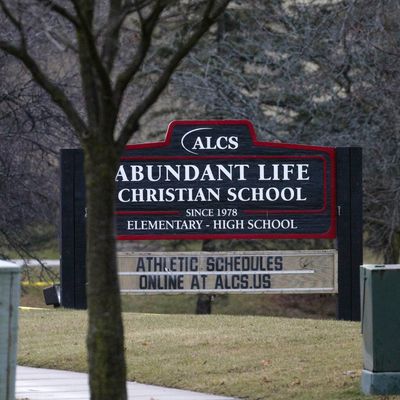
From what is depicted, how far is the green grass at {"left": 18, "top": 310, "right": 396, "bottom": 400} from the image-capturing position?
10609mm

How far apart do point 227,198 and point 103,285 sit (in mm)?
9634

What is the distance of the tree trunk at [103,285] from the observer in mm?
7969

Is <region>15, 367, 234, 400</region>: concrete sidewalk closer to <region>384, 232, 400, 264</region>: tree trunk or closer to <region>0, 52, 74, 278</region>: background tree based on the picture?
<region>0, 52, 74, 278</region>: background tree

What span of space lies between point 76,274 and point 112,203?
991cm

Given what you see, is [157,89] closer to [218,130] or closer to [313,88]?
[218,130]

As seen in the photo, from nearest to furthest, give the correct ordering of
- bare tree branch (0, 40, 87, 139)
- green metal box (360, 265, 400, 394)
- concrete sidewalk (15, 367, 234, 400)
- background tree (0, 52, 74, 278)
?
bare tree branch (0, 40, 87, 139)
green metal box (360, 265, 400, 394)
concrete sidewalk (15, 367, 234, 400)
background tree (0, 52, 74, 278)

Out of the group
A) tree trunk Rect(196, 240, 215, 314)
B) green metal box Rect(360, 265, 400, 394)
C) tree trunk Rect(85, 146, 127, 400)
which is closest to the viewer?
tree trunk Rect(85, 146, 127, 400)

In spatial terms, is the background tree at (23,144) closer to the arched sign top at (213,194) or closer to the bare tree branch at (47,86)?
the arched sign top at (213,194)

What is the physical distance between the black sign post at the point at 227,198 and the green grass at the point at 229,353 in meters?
2.06

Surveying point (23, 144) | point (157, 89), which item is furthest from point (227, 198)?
point (157, 89)

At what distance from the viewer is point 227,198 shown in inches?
690

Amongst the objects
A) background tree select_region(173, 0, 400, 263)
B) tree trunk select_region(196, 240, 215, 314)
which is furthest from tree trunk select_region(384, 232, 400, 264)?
tree trunk select_region(196, 240, 215, 314)

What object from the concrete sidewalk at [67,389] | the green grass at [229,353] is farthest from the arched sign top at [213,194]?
the concrete sidewalk at [67,389]

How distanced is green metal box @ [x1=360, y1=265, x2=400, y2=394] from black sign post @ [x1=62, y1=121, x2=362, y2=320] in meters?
7.84
